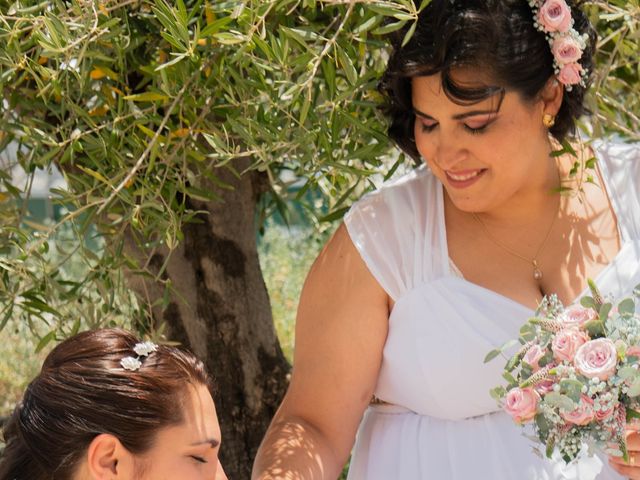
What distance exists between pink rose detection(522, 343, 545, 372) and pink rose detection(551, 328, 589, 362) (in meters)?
0.03

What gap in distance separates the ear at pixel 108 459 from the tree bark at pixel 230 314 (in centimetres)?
→ 116

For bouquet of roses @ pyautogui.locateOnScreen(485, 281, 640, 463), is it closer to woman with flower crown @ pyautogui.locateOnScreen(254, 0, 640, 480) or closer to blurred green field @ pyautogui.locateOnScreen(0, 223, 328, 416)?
woman with flower crown @ pyautogui.locateOnScreen(254, 0, 640, 480)

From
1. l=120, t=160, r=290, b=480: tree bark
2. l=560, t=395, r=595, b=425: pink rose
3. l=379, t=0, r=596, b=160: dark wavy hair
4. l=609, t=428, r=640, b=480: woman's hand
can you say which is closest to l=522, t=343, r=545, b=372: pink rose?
l=560, t=395, r=595, b=425: pink rose

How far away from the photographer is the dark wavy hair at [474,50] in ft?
9.25

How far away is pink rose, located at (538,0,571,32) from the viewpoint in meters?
2.85

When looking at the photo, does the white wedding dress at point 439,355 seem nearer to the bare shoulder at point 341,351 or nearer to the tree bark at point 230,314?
the bare shoulder at point 341,351

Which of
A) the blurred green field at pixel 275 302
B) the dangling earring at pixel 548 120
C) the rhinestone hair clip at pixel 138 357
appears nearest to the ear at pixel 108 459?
the rhinestone hair clip at pixel 138 357

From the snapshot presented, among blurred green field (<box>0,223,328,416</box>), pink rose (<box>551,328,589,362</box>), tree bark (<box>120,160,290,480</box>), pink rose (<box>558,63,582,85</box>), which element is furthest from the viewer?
blurred green field (<box>0,223,328,416</box>)

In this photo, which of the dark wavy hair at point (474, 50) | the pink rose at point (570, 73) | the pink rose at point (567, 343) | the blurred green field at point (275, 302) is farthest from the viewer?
the blurred green field at point (275, 302)

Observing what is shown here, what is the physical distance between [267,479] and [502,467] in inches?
22.2

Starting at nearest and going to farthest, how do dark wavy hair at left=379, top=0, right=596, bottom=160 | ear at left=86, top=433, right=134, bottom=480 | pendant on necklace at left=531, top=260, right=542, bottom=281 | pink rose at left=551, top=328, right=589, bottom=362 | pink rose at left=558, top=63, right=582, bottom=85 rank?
ear at left=86, top=433, right=134, bottom=480, pink rose at left=551, top=328, right=589, bottom=362, dark wavy hair at left=379, top=0, right=596, bottom=160, pink rose at left=558, top=63, right=582, bottom=85, pendant on necklace at left=531, top=260, right=542, bottom=281

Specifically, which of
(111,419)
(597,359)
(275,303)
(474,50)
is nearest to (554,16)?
(474,50)

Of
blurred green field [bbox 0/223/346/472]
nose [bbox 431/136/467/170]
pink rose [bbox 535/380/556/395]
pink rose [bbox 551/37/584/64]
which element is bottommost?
blurred green field [bbox 0/223/346/472]

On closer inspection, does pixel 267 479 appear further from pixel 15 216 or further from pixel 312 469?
pixel 15 216
